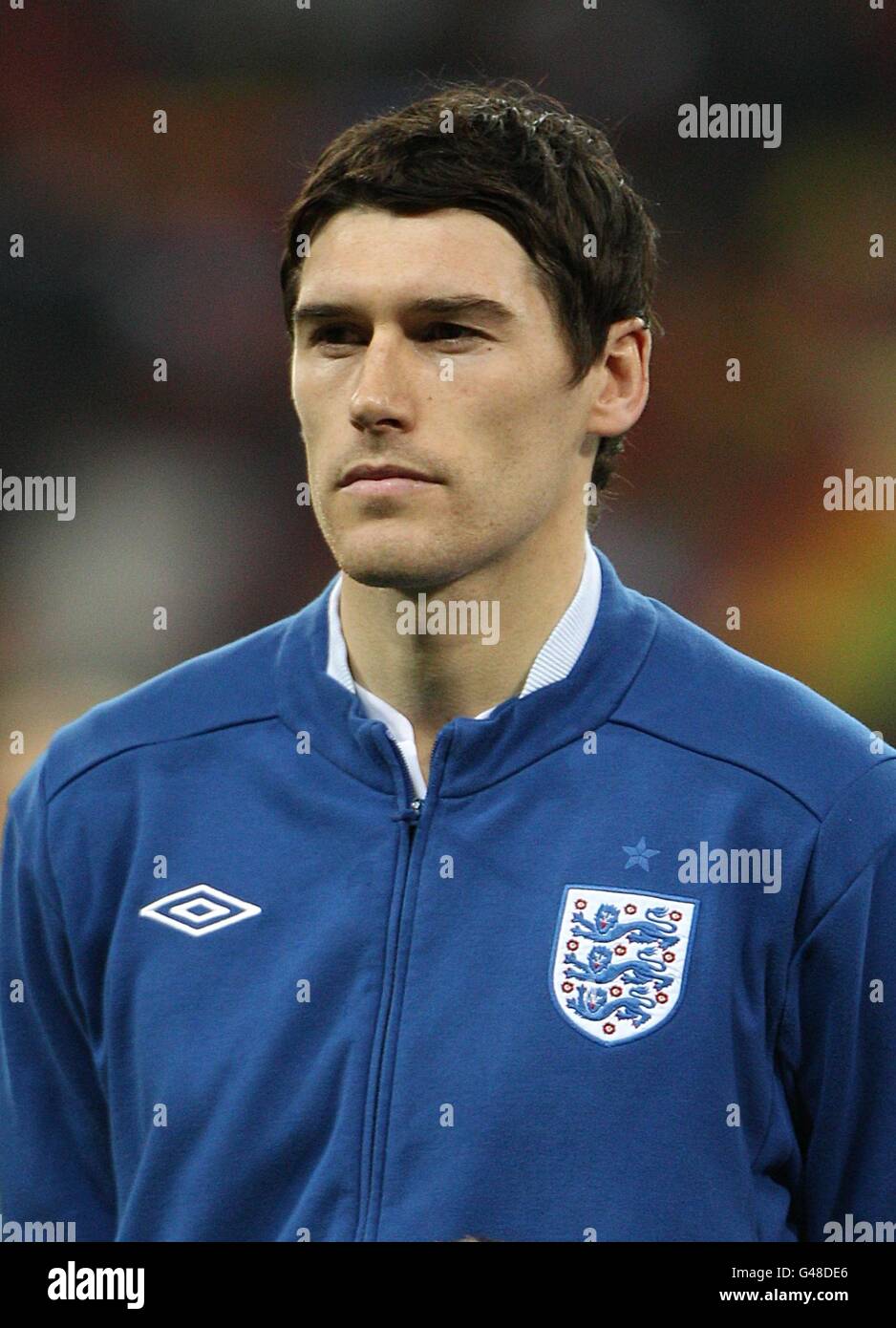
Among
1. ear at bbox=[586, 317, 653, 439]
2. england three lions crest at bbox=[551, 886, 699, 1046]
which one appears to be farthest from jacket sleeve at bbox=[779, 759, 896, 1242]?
ear at bbox=[586, 317, 653, 439]

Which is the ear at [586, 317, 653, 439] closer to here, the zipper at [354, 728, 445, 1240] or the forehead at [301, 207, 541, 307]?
the forehead at [301, 207, 541, 307]

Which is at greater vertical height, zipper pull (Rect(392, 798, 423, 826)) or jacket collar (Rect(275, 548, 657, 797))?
jacket collar (Rect(275, 548, 657, 797))

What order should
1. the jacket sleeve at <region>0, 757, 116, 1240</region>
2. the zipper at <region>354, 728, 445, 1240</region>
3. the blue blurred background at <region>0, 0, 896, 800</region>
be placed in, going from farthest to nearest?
the blue blurred background at <region>0, 0, 896, 800</region>
the jacket sleeve at <region>0, 757, 116, 1240</region>
the zipper at <region>354, 728, 445, 1240</region>

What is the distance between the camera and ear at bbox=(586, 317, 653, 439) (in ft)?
6.54

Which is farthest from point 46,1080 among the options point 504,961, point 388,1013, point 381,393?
point 381,393

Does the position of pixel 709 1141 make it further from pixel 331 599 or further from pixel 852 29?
pixel 852 29

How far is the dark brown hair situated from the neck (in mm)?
234

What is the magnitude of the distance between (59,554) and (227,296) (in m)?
0.74

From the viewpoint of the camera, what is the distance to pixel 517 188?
6.11ft

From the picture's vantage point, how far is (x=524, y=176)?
6.17ft

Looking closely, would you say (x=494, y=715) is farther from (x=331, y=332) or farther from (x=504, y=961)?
(x=331, y=332)

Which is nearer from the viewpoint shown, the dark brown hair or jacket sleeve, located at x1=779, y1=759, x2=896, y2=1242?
jacket sleeve, located at x1=779, y1=759, x2=896, y2=1242

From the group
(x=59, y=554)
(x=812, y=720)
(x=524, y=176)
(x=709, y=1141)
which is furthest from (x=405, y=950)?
(x=59, y=554)

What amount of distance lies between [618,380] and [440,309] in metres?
0.31
